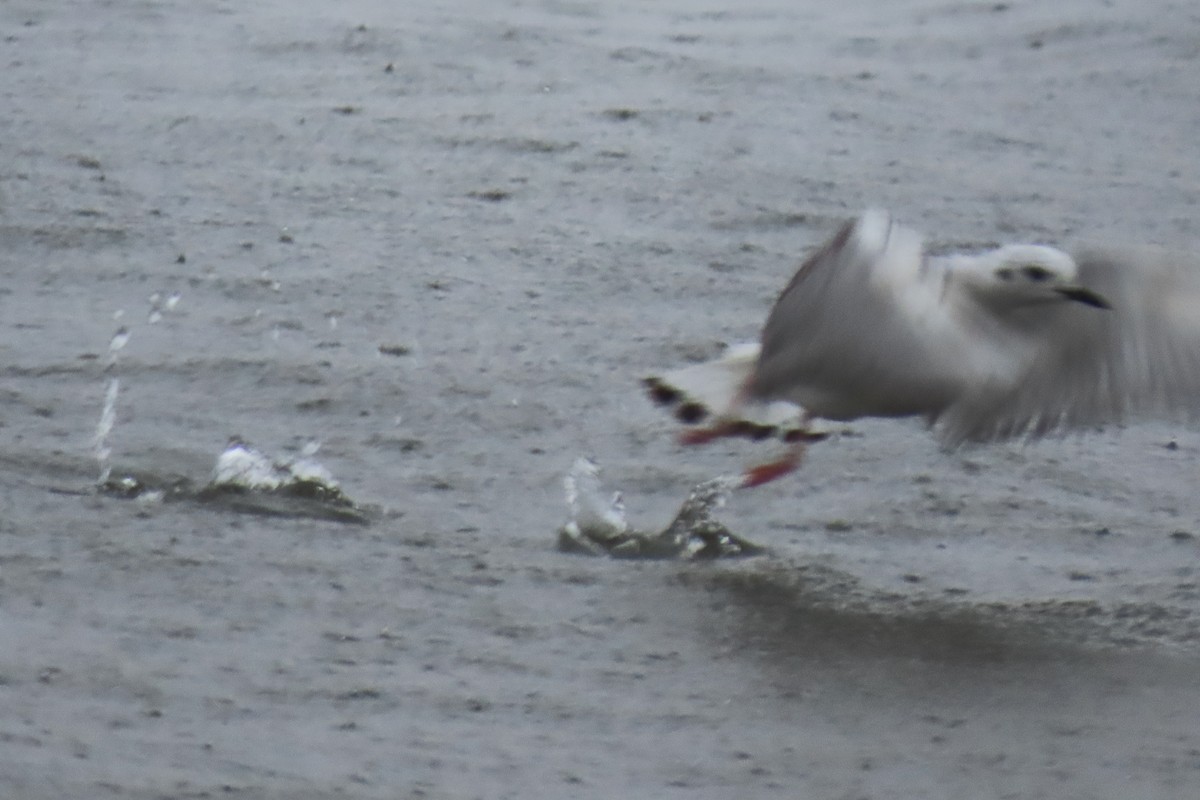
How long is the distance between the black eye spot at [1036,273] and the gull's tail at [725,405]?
2.07ft

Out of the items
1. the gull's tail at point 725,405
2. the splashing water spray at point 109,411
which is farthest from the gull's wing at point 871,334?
the splashing water spray at point 109,411

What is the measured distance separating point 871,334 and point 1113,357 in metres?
0.79

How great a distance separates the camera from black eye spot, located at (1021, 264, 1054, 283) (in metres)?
5.39

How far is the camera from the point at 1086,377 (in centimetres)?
549

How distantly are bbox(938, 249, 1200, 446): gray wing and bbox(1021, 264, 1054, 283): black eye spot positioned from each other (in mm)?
126

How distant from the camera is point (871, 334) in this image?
199 inches

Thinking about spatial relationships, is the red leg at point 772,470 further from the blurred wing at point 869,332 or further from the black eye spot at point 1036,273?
the black eye spot at point 1036,273

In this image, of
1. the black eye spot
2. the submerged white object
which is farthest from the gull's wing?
the submerged white object

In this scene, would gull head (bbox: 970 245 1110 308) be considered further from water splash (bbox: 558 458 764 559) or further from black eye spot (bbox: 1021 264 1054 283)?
water splash (bbox: 558 458 764 559)

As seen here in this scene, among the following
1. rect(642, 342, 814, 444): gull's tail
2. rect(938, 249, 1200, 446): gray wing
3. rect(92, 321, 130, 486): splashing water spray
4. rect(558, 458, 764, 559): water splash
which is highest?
rect(938, 249, 1200, 446): gray wing

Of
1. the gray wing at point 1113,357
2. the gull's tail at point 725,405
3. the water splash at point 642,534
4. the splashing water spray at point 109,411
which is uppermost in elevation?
the gray wing at point 1113,357

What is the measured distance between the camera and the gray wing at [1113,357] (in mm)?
5441

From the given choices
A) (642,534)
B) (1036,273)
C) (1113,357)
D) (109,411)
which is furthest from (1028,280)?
(109,411)

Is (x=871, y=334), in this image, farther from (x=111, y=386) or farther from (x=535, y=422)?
(x=111, y=386)
